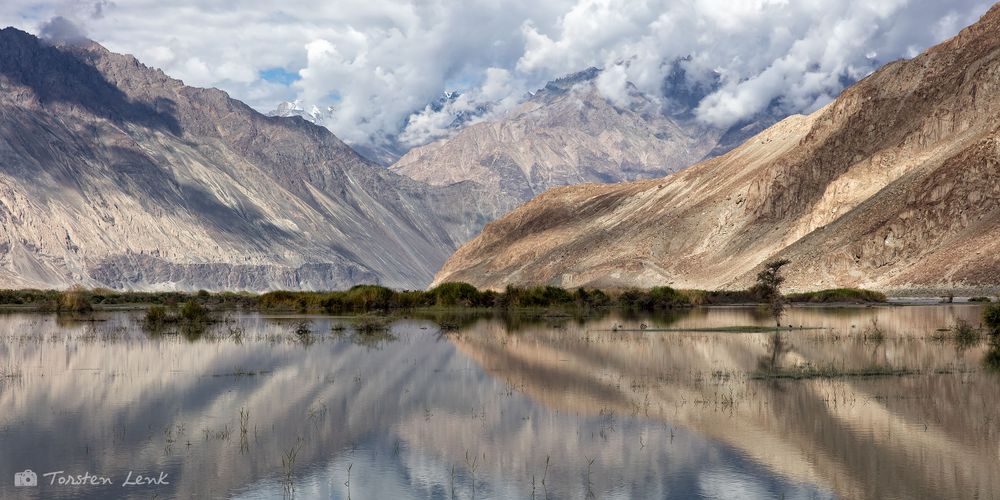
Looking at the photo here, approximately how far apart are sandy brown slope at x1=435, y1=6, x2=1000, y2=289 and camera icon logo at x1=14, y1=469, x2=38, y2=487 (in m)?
83.9

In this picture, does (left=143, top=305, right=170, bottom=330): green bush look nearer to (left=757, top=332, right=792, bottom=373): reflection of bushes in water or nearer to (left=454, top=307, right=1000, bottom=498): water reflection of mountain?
(left=454, top=307, right=1000, bottom=498): water reflection of mountain

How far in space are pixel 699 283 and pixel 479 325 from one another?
217 feet

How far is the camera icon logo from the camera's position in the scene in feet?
55.2

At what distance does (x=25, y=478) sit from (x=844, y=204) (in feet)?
348

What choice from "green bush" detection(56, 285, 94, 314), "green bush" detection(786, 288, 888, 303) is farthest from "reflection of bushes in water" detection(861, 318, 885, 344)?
"green bush" detection(56, 285, 94, 314)

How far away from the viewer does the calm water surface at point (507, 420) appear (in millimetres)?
17484

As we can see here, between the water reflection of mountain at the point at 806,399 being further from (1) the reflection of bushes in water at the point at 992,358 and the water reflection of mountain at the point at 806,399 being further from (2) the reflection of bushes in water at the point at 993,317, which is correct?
(2) the reflection of bushes in water at the point at 993,317

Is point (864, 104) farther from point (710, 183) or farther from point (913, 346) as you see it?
point (913, 346)

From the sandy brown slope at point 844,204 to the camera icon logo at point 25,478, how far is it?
275ft

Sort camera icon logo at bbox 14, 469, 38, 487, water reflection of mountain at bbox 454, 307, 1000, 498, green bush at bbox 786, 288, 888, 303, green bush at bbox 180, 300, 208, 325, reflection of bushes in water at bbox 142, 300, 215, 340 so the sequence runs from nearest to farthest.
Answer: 1. camera icon logo at bbox 14, 469, 38, 487
2. water reflection of mountain at bbox 454, 307, 1000, 498
3. reflection of bushes in water at bbox 142, 300, 215, 340
4. green bush at bbox 180, 300, 208, 325
5. green bush at bbox 786, 288, 888, 303

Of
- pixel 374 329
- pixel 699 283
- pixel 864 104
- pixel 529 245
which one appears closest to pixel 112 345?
pixel 374 329

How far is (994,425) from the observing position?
21969 mm

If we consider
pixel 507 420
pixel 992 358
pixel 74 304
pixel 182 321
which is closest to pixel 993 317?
pixel 992 358

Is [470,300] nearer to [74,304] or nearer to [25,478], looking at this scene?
[74,304]
